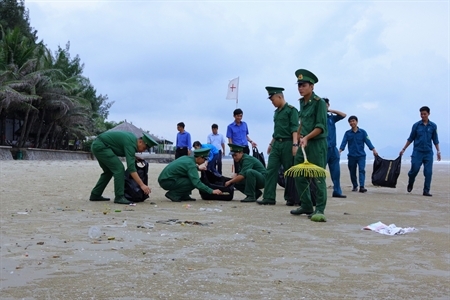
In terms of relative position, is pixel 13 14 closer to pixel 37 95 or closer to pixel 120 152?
pixel 37 95

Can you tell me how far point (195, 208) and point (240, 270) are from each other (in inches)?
149

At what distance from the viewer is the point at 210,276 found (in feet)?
11.5

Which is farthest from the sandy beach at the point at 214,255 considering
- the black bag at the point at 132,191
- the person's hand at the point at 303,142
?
the person's hand at the point at 303,142

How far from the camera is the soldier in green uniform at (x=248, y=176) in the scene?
28.1ft

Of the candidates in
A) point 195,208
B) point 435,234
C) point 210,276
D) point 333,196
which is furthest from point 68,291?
point 333,196

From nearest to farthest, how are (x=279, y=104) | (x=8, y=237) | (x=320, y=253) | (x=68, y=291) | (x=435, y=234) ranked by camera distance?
(x=68, y=291) → (x=320, y=253) → (x=8, y=237) → (x=435, y=234) → (x=279, y=104)

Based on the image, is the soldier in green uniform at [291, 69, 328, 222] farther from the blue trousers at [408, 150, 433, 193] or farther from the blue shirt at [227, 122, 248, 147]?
the blue trousers at [408, 150, 433, 193]

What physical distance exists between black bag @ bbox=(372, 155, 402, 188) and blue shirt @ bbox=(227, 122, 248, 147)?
296 cm

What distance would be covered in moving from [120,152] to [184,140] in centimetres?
501

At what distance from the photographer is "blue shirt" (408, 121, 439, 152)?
10859 millimetres

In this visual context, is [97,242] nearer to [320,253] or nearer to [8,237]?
[8,237]

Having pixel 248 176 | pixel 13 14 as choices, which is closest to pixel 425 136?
pixel 248 176

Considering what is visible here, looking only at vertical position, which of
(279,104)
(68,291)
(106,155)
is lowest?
(68,291)

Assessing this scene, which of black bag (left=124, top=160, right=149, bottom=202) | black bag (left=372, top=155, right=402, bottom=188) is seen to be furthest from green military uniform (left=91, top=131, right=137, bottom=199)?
black bag (left=372, top=155, right=402, bottom=188)
